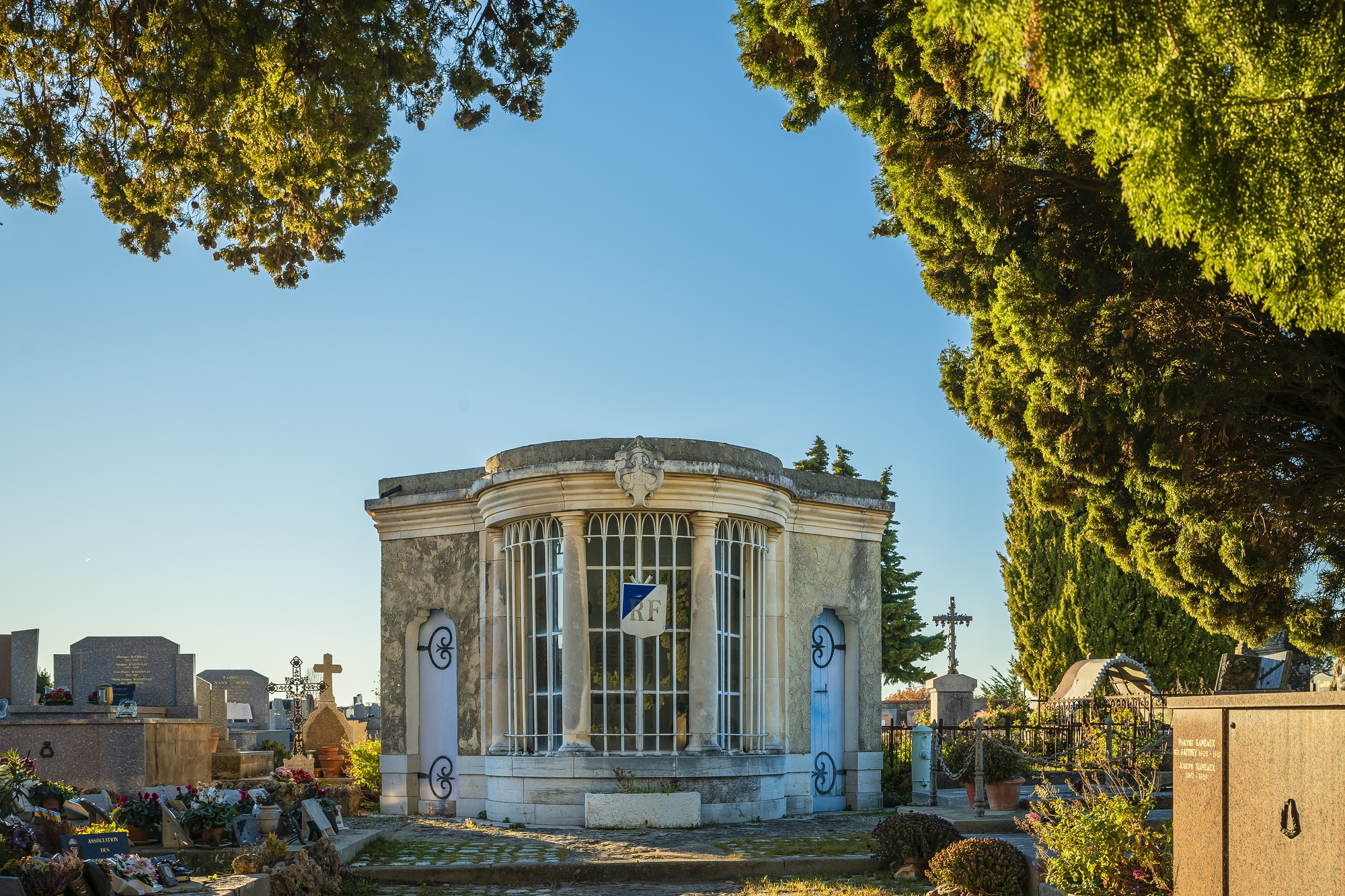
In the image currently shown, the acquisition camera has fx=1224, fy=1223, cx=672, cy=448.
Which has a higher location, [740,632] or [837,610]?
[837,610]

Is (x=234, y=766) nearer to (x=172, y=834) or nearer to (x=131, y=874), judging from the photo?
(x=172, y=834)

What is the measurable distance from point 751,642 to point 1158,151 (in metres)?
12.7

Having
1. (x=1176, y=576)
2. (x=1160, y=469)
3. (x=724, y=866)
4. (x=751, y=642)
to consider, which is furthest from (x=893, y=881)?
(x=751, y=642)

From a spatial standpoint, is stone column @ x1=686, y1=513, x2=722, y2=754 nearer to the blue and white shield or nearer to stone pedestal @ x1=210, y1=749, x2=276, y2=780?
the blue and white shield

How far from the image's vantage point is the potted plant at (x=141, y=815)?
1123 centimetres

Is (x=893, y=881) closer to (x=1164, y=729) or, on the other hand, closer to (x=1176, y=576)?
(x=1176, y=576)

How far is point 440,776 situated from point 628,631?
410 centimetres

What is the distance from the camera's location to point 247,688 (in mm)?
30094

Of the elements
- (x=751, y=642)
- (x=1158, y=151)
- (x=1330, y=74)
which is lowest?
(x=751, y=642)

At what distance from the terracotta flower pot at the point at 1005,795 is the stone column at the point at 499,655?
5.95 metres

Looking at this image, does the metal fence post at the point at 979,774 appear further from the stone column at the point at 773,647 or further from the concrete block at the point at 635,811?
the concrete block at the point at 635,811

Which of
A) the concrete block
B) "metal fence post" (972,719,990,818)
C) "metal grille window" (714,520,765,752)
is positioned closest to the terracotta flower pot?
"metal fence post" (972,719,990,818)

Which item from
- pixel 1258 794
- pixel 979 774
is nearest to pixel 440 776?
pixel 979 774

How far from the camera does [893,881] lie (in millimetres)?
10547
